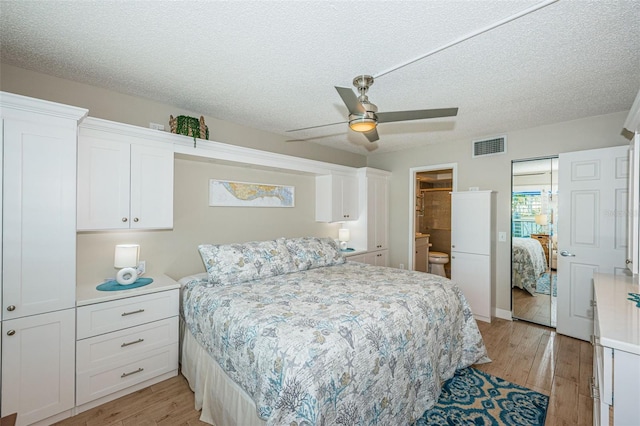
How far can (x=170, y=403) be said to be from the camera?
7.22 ft

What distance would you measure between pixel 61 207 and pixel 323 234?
331cm

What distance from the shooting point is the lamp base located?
2414 millimetres

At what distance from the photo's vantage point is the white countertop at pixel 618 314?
3.89ft

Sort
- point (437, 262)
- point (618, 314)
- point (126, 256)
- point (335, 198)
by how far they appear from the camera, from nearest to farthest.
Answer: point (618, 314) < point (126, 256) < point (335, 198) < point (437, 262)

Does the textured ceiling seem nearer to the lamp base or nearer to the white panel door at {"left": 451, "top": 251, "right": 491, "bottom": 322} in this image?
the lamp base

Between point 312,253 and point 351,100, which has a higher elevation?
point 351,100

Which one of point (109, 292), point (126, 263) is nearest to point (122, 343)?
point (109, 292)

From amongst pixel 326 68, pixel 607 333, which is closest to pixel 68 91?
pixel 326 68

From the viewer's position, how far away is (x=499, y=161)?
13.1 feet

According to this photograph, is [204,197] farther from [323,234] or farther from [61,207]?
[323,234]

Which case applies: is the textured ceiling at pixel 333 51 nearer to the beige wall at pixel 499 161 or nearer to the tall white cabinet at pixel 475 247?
the beige wall at pixel 499 161

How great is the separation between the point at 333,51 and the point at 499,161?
3.22 meters

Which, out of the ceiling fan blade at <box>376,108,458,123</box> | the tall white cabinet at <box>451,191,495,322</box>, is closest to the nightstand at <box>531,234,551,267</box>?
the tall white cabinet at <box>451,191,495,322</box>

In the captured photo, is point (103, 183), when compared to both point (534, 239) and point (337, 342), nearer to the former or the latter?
point (337, 342)
